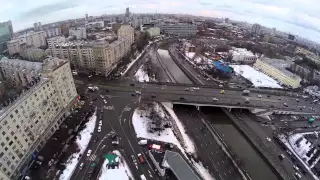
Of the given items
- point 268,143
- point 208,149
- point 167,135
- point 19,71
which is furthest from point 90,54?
point 268,143

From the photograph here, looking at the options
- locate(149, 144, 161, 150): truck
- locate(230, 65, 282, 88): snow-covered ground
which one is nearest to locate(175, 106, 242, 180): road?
locate(149, 144, 161, 150): truck

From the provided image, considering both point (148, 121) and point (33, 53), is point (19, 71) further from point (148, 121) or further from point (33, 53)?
point (148, 121)

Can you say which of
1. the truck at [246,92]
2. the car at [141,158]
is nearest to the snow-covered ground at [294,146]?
the truck at [246,92]

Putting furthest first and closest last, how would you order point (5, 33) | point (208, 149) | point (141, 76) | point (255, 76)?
point (5, 33)
point (255, 76)
point (141, 76)
point (208, 149)

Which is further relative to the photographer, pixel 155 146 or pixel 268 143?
pixel 268 143

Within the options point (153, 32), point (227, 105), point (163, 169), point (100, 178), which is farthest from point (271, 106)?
point (153, 32)
